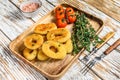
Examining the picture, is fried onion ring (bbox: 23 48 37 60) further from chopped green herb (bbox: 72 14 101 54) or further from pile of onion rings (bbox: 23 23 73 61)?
chopped green herb (bbox: 72 14 101 54)

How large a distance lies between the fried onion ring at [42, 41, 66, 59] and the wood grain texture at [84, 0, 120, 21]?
0.45 m

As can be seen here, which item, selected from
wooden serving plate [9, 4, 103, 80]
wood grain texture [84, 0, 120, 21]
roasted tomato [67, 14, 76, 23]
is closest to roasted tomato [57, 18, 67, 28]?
roasted tomato [67, 14, 76, 23]

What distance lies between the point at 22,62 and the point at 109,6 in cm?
65

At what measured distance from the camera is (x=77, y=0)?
1.59m

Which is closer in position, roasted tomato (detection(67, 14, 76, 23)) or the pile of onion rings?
the pile of onion rings

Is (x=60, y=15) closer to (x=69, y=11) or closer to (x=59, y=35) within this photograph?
(x=69, y=11)

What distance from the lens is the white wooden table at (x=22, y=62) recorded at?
1.15 metres

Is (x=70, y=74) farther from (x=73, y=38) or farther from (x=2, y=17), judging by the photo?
(x=2, y=17)

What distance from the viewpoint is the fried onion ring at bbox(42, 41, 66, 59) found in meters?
1.12

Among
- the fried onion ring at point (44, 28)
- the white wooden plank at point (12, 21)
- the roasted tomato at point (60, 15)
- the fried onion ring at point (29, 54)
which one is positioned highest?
the fried onion ring at point (44, 28)

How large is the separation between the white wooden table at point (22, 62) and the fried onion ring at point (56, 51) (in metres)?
0.09

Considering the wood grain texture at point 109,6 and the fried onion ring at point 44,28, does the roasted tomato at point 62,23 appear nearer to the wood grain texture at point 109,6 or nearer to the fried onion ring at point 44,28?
the fried onion ring at point 44,28

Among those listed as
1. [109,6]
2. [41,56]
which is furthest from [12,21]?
[109,6]

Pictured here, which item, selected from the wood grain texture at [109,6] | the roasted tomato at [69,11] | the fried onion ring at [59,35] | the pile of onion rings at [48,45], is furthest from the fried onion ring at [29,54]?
the wood grain texture at [109,6]
